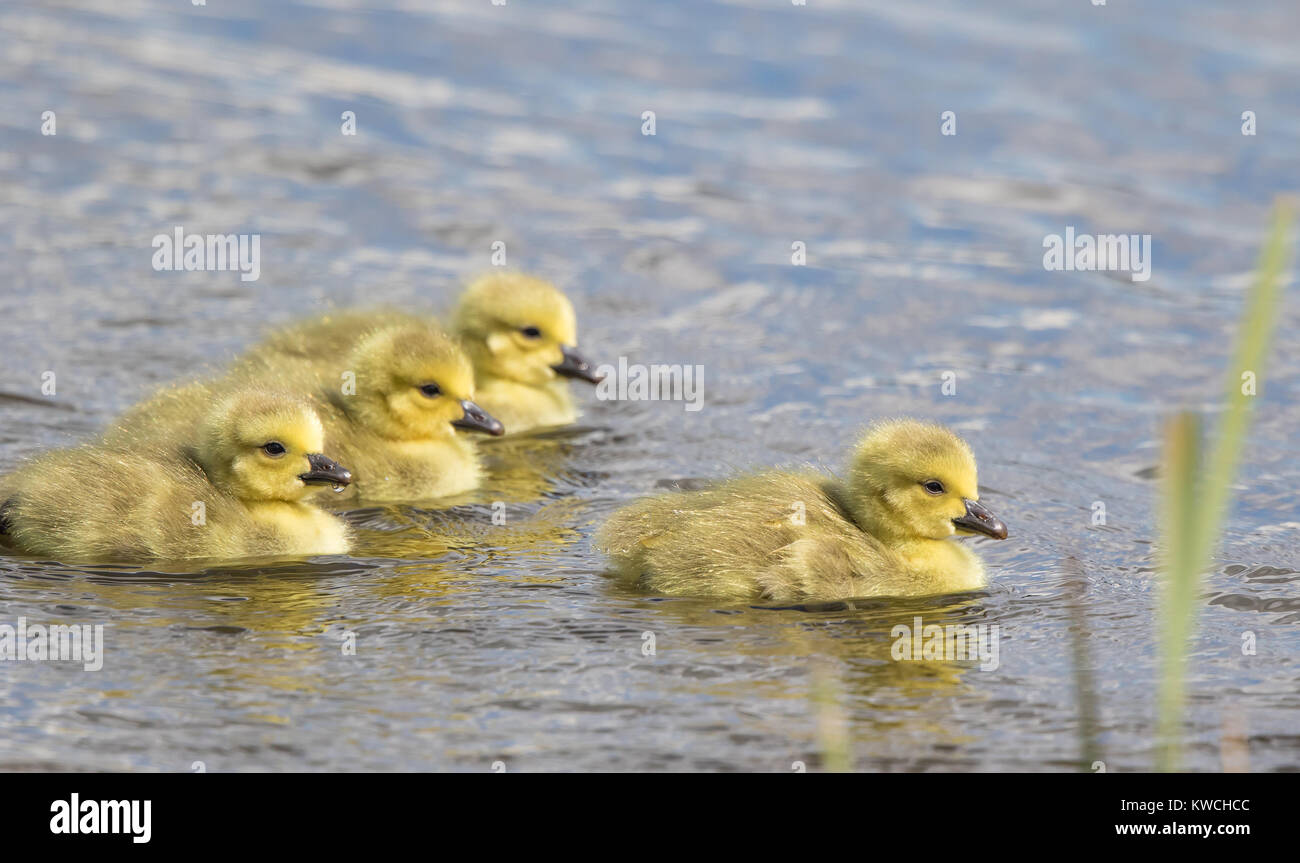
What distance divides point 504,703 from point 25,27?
10.5m

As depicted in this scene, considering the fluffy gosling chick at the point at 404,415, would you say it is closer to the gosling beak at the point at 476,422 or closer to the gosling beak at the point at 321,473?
the gosling beak at the point at 476,422

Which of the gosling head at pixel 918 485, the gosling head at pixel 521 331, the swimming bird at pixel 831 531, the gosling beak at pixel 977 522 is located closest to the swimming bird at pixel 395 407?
the gosling head at pixel 521 331

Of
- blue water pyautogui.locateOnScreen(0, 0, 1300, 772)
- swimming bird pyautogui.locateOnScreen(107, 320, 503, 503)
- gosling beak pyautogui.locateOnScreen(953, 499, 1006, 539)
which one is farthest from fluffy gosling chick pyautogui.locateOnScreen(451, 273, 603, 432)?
gosling beak pyautogui.locateOnScreen(953, 499, 1006, 539)

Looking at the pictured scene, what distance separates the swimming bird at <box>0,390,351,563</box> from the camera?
20.7 ft

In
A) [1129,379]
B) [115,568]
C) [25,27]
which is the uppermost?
[25,27]

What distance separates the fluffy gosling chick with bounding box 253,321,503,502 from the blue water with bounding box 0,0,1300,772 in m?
0.30

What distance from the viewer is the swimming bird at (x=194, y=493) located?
20.7 feet

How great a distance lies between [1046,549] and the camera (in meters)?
6.92

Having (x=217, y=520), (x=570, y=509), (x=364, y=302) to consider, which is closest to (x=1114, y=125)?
(x=364, y=302)

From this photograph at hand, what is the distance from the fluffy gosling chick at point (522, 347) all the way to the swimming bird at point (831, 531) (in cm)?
209

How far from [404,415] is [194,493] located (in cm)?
130
